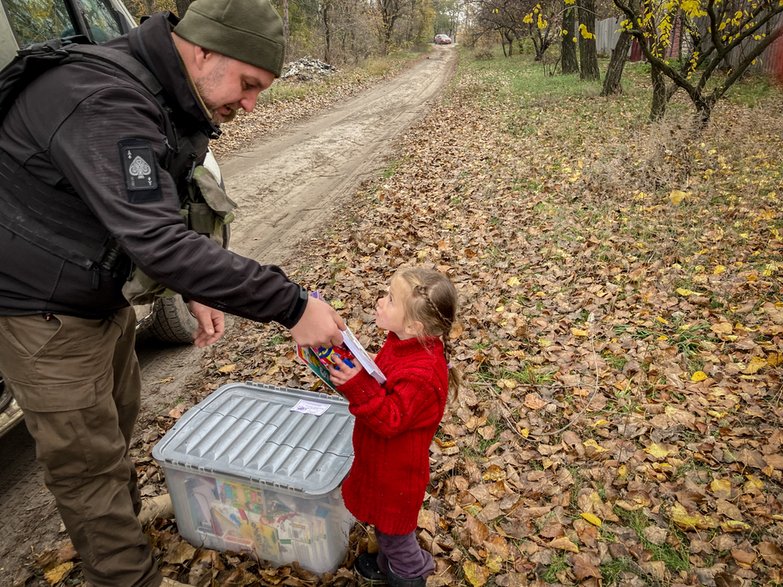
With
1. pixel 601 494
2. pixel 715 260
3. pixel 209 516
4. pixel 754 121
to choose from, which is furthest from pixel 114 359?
pixel 754 121

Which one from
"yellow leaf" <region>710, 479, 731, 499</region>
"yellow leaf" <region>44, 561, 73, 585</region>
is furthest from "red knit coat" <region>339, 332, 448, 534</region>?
"yellow leaf" <region>710, 479, 731, 499</region>

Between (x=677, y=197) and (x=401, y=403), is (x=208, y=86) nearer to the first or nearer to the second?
(x=401, y=403)

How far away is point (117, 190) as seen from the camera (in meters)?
1.67

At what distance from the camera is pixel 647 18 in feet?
32.1

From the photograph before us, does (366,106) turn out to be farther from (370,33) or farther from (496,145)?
(370,33)

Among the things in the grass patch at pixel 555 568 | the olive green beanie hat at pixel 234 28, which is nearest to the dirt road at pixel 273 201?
the grass patch at pixel 555 568

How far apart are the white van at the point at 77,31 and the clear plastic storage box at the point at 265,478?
3.15 feet

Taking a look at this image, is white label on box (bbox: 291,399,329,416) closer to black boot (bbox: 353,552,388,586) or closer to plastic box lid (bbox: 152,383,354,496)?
plastic box lid (bbox: 152,383,354,496)

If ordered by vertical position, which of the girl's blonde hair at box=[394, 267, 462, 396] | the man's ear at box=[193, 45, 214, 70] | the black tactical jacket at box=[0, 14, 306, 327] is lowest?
the girl's blonde hair at box=[394, 267, 462, 396]

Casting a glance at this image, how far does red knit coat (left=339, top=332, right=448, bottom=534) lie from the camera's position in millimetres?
2061

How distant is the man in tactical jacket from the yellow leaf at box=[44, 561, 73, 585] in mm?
545

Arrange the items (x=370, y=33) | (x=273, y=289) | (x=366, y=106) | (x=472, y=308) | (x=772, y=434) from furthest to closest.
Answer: (x=370, y=33), (x=366, y=106), (x=472, y=308), (x=772, y=434), (x=273, y=289)

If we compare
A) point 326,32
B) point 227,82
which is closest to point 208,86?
point 227,82

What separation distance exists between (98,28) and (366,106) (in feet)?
44.3
